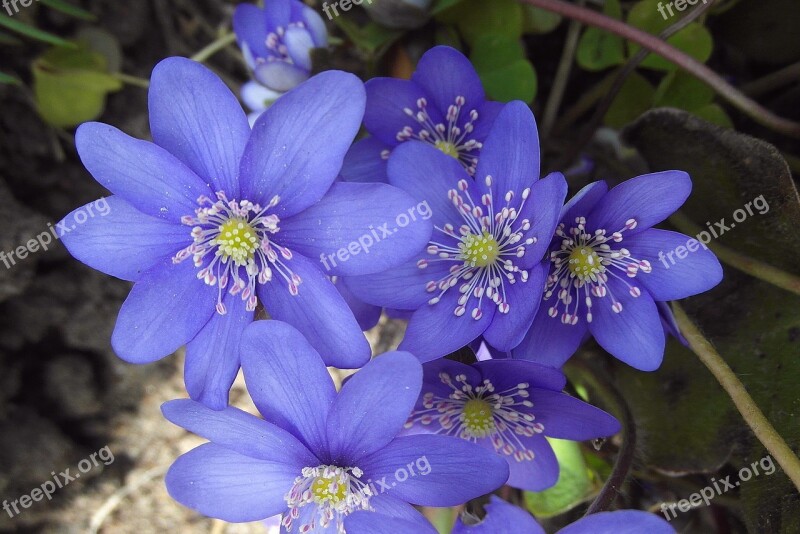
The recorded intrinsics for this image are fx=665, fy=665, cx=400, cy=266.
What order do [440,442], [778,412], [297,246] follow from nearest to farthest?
[440,442]
[297,246]
[778,412]

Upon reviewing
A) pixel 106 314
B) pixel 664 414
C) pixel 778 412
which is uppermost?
pixel 778 412

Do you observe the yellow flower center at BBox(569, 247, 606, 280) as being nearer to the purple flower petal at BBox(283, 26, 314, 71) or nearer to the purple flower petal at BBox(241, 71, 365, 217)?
the purple flower petal at BBox(241, 71, 365, 217)

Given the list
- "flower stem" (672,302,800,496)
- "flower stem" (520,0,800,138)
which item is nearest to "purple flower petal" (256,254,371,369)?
"flower stem" (672,302,800,496)

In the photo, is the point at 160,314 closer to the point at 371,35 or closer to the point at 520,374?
the point at 520,374

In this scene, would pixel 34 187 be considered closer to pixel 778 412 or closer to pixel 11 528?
pixel 11 528

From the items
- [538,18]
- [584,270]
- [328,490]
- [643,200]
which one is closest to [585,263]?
[584,270]

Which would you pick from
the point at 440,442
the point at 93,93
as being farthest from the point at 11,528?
the point at 440,442

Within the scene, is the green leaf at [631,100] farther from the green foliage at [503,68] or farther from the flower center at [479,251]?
the flower center at [479,251]

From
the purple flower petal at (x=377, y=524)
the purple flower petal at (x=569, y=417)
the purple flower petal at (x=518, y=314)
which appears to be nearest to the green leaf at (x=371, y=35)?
the purple flower petal at (x=518, y=314)

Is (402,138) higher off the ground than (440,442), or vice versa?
(402,138)
